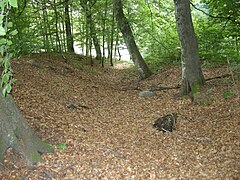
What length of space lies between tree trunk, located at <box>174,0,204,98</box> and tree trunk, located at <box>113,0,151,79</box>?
163 inches

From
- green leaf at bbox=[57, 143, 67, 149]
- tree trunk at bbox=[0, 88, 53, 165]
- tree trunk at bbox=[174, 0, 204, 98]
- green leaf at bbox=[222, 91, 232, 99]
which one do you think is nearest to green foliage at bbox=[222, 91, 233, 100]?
green leaf at bbox=[222, 91, 232, 99]

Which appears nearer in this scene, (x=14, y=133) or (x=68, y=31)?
(x=14, y=133)

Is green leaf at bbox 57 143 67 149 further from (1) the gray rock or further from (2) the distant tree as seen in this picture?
(1) the gray rock

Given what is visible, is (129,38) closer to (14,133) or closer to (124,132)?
(124,132)

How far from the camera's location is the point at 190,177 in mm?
4141

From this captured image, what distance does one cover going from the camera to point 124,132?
5832mm

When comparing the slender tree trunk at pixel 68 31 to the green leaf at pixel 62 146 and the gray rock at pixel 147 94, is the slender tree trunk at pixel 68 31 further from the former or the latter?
the green leaf at pixel 62 146

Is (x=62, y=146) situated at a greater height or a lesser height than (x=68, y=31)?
lesser

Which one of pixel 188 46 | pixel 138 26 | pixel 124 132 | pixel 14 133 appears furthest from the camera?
pixel 138 26

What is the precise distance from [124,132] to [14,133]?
2.52 metres

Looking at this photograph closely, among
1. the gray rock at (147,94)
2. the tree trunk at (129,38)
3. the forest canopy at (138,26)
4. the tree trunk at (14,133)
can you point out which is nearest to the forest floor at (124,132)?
the tree trunk at (14,133)

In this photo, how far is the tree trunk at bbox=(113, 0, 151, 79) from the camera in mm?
11312

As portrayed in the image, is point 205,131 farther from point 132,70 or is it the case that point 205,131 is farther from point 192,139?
point 132,70

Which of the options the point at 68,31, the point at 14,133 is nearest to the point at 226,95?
the point at 14,133
